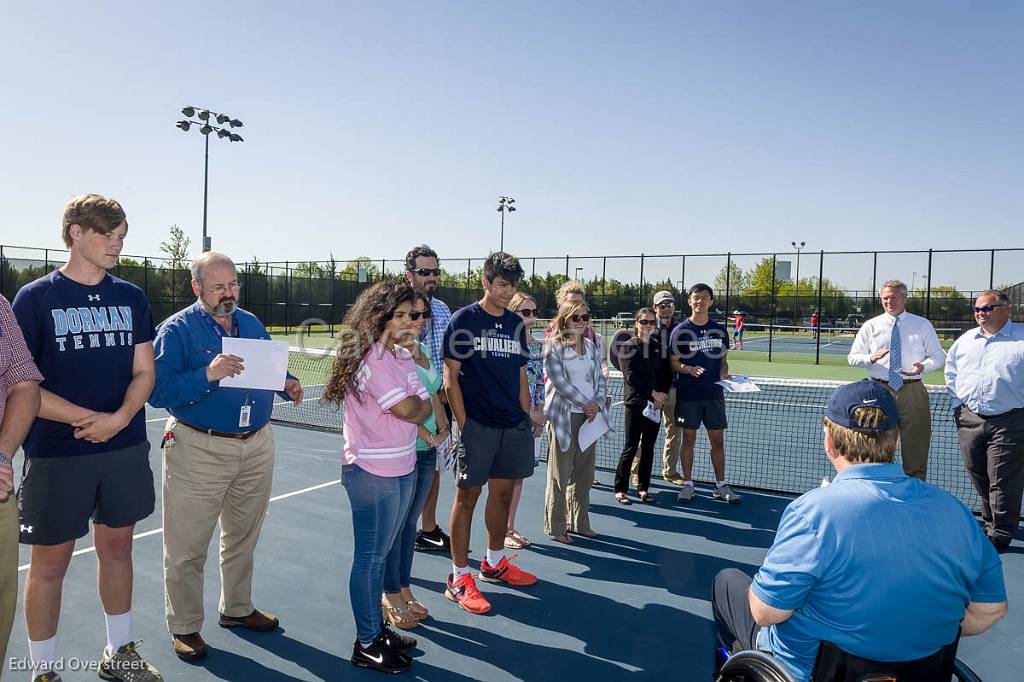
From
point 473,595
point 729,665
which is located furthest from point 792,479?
point 729,665

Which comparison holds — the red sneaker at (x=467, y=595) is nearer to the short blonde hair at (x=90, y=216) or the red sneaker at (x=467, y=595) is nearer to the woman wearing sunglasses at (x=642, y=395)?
the woman wearing sunglasses at (x=642, y=395)

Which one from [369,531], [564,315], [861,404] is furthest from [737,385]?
[861,404]

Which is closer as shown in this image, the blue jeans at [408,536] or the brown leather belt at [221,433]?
the brown leather belt at [221,433]

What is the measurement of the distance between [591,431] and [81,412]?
3.55 meters

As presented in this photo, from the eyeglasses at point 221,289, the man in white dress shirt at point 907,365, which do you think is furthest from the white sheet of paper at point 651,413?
the eyeglasses at point 221,289

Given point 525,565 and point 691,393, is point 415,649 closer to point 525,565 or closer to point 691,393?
point 525,565

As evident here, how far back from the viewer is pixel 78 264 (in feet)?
9.70

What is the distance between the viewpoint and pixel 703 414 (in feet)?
20.8

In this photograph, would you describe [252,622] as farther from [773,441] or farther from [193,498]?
[773,441]

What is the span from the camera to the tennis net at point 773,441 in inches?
287

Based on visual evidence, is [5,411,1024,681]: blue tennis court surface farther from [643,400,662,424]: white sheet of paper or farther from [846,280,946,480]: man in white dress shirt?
[846,280,946,480]: man in white dress shirt

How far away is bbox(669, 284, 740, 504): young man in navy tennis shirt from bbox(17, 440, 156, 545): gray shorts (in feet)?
15.2

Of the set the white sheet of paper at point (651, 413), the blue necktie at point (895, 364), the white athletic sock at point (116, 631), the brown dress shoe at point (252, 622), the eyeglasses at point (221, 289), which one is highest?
the eyeglasses at point (221, 289)

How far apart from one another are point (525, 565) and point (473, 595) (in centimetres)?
81
